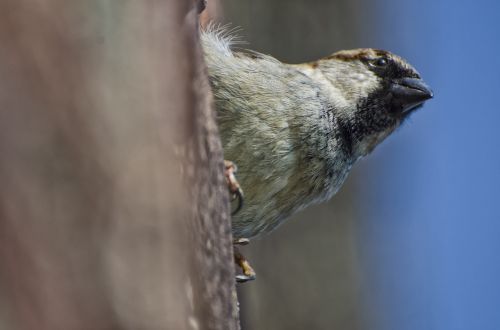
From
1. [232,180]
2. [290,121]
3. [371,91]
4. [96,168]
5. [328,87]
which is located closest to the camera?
[96,168]

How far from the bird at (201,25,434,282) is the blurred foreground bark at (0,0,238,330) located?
136cm

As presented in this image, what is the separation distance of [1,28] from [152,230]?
0.35m

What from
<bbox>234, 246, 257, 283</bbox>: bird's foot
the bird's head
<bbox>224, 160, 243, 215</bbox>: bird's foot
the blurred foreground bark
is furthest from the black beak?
the blurred foreground bark

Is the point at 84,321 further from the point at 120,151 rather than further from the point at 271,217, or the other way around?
the point at 271,217

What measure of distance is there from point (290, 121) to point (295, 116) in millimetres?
31

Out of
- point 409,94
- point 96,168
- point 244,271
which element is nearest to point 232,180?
point 244,271

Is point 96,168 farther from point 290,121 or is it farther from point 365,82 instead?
point 365,82

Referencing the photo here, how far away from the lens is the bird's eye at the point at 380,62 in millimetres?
3377

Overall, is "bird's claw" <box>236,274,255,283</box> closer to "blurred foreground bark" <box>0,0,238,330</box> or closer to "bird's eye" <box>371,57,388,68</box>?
"bird's eye" <box>371,57,388,68</box>

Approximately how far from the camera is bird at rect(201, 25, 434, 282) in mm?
2711

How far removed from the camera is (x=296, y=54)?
3.54 meters

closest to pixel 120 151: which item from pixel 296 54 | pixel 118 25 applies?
pixel 118 25

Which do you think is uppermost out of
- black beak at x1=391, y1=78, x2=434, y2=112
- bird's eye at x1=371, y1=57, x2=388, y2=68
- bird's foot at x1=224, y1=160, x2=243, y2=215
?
bird's eye at x1=371, y1=57, x2=388, y2=68

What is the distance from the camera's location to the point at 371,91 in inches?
128
